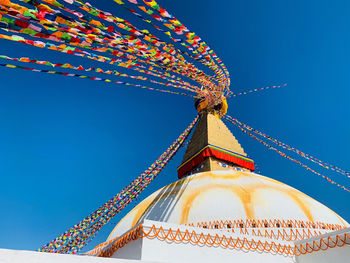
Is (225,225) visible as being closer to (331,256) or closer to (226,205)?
(226,205)

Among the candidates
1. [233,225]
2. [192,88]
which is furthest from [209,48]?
[233,225]

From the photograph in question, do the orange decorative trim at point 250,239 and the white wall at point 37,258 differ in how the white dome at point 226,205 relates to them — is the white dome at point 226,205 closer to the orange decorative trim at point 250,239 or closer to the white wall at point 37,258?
the orange decorative trim at point 250,239

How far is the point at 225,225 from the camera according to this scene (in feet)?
18.0

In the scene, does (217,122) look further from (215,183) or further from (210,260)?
(210,260)

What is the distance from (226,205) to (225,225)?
1.89 ft

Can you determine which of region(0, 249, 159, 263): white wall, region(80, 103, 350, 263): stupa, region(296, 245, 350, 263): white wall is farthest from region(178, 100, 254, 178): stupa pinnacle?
region(0, 249, 159, 263): white wall

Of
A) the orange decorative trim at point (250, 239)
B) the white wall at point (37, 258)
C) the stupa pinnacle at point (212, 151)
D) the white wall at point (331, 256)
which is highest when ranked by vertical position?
the stupa pinnacle at point (212, 151)

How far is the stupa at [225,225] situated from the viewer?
4012 mm

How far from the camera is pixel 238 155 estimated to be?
33.6ft

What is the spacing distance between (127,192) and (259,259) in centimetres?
537

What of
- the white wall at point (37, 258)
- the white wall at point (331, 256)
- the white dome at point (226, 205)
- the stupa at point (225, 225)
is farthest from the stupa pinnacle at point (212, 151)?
the white wall at point (37, 258)

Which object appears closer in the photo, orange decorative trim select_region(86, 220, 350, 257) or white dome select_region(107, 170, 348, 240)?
orange decorative trim select_region(86, 220, 350, 257)

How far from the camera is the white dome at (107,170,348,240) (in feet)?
19.0

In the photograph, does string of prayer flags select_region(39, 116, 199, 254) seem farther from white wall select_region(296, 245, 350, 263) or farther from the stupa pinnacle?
white wall select_region(296, 245, 350, 263)
